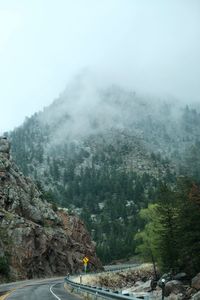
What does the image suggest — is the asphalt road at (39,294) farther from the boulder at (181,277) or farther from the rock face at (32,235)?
the rock face at (32,235)

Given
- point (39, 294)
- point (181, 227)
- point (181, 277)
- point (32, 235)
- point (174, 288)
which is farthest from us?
point (32, 235)

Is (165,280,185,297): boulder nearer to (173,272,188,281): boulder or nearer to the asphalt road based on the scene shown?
(173,272,188,281): boulder

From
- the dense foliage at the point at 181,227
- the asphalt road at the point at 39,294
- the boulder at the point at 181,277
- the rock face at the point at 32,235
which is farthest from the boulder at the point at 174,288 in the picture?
the rock face at the point at 32,235

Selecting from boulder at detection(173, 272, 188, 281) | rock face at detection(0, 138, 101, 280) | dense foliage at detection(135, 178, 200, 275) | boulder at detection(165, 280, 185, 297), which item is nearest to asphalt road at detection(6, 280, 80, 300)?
boulder at detection(165, 280, 185, 297)

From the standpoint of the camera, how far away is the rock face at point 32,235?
70.8 m

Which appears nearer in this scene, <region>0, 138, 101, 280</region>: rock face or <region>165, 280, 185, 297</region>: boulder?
<region>165, 280, 185, 297</region>: boulder

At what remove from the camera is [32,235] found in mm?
75625

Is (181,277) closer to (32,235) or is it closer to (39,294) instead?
(39,294)

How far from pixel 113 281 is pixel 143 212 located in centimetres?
1782

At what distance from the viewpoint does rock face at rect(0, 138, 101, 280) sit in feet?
232

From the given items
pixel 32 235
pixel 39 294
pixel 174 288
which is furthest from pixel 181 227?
pixel 32 235

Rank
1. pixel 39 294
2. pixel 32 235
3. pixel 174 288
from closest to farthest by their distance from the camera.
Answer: pixel 39 294, pixel 174 288, pixel 32 235

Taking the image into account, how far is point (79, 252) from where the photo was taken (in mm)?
96062

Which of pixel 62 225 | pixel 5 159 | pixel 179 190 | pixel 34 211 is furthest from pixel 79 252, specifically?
pixel 179 190
